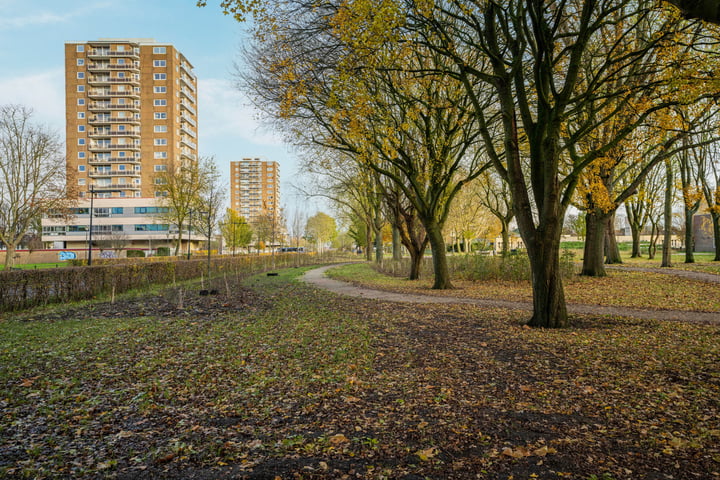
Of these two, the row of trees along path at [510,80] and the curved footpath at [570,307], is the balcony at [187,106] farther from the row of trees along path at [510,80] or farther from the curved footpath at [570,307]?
the curved footpath at [570,307]

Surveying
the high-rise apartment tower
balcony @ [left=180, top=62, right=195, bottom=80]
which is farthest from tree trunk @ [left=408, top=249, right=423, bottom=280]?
the high-rise apartment tower

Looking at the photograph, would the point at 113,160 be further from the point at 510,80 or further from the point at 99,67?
the point at 510,80

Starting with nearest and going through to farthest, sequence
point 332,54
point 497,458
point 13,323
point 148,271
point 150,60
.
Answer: point 497,458 → point 13,323 → point 332,54 → point 148,271 → point 150,60

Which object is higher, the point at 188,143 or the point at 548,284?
the point at 188,143

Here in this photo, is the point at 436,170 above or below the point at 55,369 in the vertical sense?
above

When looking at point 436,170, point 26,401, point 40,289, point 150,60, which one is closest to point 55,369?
point 26,401

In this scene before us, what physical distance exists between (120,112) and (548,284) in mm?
81380

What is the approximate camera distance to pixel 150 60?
7269 cm

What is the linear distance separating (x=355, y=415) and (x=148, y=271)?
16.3m

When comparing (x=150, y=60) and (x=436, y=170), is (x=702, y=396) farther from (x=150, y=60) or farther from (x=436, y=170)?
(x=150, y=60)

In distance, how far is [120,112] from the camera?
7244cm

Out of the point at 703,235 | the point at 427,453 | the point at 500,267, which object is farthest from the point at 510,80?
the point at 703,235

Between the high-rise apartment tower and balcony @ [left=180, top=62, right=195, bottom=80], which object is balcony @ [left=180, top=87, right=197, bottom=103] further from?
the high-rise apartment tower

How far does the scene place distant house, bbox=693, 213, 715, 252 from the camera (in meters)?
52.9
